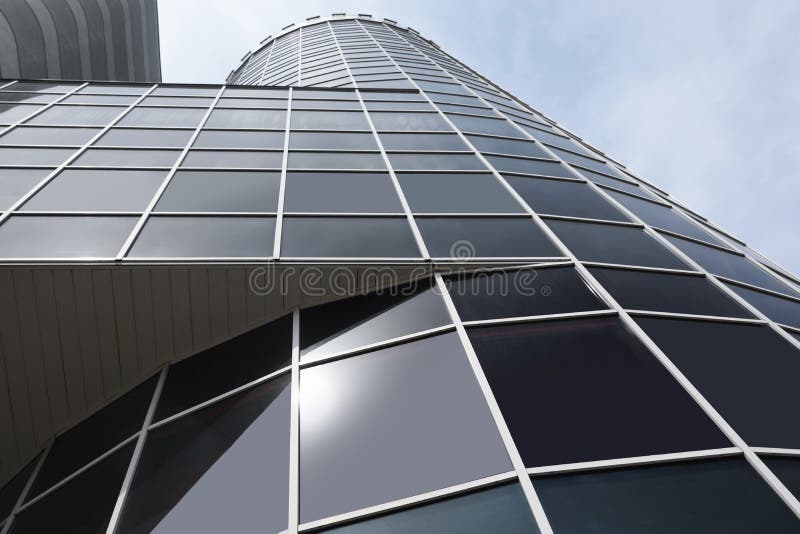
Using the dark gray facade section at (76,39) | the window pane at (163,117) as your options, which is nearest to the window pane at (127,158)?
the window pane at (163,117)

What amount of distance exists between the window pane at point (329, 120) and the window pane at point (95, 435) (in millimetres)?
8923

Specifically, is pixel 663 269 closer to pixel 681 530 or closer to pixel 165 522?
pixel 681 530

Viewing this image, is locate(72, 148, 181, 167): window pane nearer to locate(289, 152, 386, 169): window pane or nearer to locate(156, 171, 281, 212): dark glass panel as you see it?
locate(156, 171, 281, 212): dark glass panel

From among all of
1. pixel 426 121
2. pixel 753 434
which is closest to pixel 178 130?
pixel 426 121

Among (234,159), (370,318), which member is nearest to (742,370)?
(370,318)

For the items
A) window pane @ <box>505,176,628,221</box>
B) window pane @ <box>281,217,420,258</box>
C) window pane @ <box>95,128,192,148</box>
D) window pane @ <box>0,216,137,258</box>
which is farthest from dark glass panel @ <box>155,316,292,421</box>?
window pane @ <box>95,128,192,148</box>

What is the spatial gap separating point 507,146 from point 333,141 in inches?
185

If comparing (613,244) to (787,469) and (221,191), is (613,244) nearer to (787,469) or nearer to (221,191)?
(787,469)

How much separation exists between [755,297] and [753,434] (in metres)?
4.54

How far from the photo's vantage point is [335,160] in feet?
42.9

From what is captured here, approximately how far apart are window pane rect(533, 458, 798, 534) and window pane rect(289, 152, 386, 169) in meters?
9.03

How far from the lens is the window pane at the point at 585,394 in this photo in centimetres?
560

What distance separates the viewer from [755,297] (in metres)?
9.49

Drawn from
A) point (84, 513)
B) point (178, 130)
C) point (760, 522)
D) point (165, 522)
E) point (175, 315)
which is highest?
point (178, 130)
